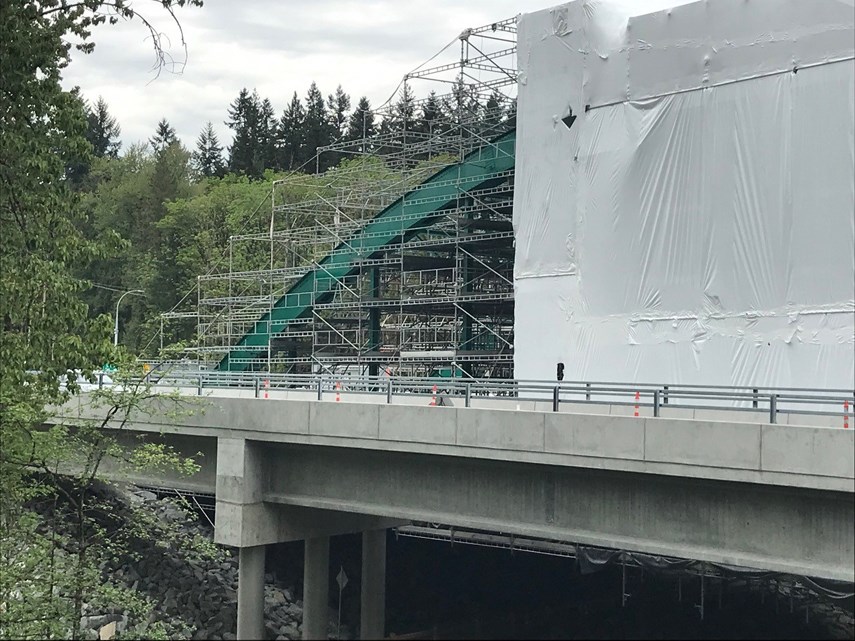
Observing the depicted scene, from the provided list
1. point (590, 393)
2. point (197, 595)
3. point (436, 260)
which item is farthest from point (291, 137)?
point (590, 393)

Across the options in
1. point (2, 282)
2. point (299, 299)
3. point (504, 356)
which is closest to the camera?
point (2, 282)

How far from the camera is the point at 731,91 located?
23609 mm

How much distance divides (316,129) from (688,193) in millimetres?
80852

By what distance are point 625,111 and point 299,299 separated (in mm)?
18200

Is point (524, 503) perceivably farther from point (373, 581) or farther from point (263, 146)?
point (263, 146)

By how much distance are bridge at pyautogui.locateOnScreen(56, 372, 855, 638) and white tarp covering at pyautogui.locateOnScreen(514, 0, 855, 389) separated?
1812mm

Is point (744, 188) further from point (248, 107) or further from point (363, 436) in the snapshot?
point (248, 107)

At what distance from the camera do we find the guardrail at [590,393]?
1463 centimetres

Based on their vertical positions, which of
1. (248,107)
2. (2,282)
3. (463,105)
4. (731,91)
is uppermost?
(248,107)

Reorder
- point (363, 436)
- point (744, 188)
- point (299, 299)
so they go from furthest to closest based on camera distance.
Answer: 1. point (299, 299)
2. point (744, 188)
3. point (363, 436)

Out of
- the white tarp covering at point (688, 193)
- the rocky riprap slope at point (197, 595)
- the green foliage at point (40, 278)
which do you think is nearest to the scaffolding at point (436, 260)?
the white tarp covering at point (688, 193)

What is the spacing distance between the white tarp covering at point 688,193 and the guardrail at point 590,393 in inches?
33.5

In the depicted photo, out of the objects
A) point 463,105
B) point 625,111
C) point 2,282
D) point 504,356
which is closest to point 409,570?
point 504,356

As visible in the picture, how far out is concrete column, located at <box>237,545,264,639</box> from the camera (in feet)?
70.1
